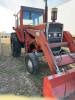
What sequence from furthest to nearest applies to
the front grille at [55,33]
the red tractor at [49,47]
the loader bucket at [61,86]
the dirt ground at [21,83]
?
1. the front grille at [55,33]
2. the dirt ground at [21,83]
3. the red tractor at [49,47]
4. the loader bucket at [61,86]

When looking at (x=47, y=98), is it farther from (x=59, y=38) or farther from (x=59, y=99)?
(x=59, y=38)

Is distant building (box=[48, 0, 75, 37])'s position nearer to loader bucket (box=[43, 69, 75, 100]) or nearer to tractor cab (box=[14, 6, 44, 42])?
tractor cab (box=[14, 6, 44, 42])

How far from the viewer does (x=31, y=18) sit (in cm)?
463

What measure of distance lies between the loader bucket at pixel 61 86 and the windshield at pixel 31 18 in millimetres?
3279

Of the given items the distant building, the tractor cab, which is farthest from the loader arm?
the distant building

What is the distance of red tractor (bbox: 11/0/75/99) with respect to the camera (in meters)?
2.11

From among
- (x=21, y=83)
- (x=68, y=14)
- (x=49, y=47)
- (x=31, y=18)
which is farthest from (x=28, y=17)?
(x=68, y=14)

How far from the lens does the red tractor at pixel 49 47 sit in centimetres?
211

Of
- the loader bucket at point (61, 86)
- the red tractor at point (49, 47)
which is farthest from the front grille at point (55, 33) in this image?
the loader bucket at point (61, 86)

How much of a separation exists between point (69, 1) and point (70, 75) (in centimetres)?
877

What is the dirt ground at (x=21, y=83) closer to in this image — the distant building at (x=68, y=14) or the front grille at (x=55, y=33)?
the front grille at (x=55, y=33)

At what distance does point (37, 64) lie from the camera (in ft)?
9.90

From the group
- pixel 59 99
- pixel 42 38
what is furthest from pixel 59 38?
pixel 59 99

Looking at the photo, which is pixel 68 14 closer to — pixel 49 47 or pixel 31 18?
pixel 31 18
